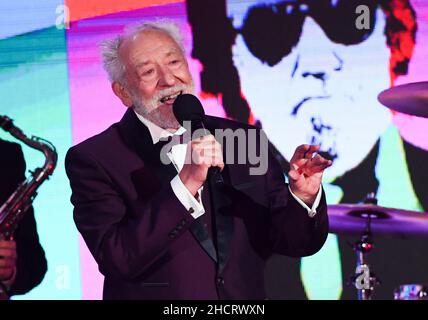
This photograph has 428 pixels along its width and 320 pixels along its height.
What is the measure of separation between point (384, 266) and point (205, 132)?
6.83ft

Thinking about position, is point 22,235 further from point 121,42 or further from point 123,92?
point 121,42

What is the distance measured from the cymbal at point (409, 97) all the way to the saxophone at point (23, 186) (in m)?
1.75

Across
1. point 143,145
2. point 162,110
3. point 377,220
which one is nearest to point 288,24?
point 377,220

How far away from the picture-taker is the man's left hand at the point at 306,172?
8.86 ft

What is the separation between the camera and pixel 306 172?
2.79 meters

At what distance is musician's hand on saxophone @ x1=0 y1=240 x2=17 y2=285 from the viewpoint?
3.25m

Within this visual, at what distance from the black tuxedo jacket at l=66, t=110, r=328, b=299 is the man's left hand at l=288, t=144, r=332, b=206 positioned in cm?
5

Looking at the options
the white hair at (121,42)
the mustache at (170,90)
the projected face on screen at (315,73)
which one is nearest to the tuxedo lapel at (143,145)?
the mustache at (170,90)

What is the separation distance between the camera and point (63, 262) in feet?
13.6

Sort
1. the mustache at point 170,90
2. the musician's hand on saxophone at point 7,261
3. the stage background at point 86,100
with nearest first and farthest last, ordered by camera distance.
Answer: the mustache at point 170,90 < the musician's hand on saxophone at point 7,261 < the stage background at point 86,100

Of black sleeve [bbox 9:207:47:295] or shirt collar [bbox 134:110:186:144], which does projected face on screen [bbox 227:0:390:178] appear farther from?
black sleeve [bbox 9:207:47:295]

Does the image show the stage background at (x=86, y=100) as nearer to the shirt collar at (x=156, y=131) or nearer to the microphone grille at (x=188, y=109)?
the shirt collar at (x=156, y=131)

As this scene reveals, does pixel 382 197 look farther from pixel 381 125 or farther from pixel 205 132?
pixel 205 132
